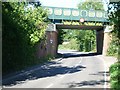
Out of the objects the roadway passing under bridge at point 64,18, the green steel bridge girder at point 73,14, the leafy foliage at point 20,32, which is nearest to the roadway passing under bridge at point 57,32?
the roadway passing under bridge at point 64,18

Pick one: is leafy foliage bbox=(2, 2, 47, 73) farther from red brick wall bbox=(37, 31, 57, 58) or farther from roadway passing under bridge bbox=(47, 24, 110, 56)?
roadway passing under bridge bbox=(47, 24, 110, 56)

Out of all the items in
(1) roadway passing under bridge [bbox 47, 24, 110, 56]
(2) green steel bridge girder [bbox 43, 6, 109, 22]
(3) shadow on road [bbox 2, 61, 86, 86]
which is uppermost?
(2) green steel bridge girder [bbox 43, 6, 109, 22]

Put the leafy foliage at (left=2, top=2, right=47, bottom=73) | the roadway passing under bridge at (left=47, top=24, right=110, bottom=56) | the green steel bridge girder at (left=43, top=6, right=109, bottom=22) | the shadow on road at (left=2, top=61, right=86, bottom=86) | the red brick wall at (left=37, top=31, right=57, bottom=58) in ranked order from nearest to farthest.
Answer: the shadow on road at (left=2, top=61, right=86, bottom=86)
the leafy foliage at (left=2, top=2, right=47, bottom=73)
the red brick wall at (left=37, top=31, right=57, bottom=58)
the roadway passing under bridge at (left=47, top=24, right=110, bottom=56)
the green steel bridge girder at (left=43, top=6, right=109, bottom=22)

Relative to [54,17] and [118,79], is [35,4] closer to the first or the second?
[54,17]

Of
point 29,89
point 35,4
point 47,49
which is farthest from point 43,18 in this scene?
point 29,89

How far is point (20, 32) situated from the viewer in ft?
110

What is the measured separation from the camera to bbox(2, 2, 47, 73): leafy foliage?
95.9 feet

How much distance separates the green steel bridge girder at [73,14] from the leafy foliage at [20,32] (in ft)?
34.7

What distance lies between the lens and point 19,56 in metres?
34.9

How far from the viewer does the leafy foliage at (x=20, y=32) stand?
29.2 m

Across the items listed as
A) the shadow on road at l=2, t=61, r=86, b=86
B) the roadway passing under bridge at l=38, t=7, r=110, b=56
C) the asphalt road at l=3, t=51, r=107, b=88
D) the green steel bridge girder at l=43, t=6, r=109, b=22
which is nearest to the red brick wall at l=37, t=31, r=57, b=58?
the roadway passing under bridge at l=38, t=7, r=110, b=56

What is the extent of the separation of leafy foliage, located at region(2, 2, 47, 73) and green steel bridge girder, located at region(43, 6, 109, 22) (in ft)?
34.7

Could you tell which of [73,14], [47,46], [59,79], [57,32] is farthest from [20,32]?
[57,32]

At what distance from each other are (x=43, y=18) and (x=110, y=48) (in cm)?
2074
